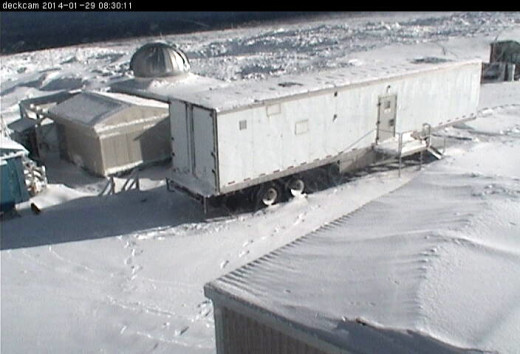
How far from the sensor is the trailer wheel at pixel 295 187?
16078mm

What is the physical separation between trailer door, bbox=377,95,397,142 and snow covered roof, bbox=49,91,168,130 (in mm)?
6999

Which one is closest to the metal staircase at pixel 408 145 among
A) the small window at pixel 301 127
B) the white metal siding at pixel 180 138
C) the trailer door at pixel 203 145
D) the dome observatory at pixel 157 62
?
the small window at pixel 301 127

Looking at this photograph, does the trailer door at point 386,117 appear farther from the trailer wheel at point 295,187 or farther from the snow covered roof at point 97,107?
the snow covered roof at point 97,107

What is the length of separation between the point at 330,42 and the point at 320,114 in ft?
127

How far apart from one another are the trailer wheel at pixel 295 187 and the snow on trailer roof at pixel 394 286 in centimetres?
740

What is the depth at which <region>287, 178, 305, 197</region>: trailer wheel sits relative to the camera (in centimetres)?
1608

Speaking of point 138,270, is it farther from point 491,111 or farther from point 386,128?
point 491,111

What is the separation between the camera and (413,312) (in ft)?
19.4

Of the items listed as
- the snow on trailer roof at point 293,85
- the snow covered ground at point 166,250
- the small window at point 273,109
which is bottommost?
the snow covered ground at point 166,250

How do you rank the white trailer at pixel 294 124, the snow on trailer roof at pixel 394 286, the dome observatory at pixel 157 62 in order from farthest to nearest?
the dome observatory at pixel 157 62 < the white trailer at pixel 294 124 < the snow on trailer roof at pixel 394 286

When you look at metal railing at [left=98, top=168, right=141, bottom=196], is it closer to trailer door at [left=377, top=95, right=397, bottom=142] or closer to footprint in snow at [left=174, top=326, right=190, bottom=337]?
trailer door at [left=377, top=95, right=397, bottom=142]

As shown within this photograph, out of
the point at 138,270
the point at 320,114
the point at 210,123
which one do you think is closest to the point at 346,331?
the point at 138,270

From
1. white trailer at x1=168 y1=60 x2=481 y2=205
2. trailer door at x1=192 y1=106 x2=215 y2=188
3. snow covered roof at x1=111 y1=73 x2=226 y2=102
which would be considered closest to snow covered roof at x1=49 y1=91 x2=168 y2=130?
snow covered roof at x1=111 y1=73 x2=226 y2=102

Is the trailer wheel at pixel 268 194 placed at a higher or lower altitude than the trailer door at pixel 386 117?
lower
